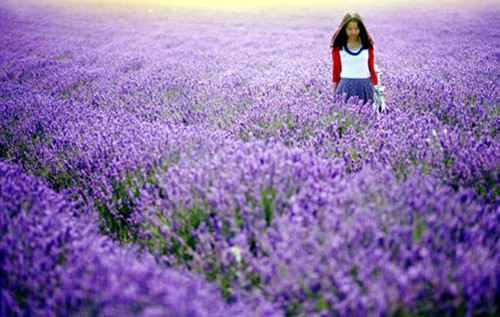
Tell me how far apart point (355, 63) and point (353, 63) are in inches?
0.8

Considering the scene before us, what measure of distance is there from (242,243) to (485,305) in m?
0.83

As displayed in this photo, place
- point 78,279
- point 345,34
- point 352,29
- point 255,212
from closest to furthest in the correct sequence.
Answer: point 78,279 < point 255,212 < point 352,29 < point 345,34

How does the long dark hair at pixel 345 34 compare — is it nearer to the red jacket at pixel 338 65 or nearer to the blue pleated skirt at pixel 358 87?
the red jacket at pixel 338 65

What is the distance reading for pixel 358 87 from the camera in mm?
3467

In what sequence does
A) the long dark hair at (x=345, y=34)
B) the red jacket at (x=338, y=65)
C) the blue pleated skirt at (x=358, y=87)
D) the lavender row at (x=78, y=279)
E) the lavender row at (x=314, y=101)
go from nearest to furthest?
the lavender row at (x=78, y=279)
the lavender row at (x=314, y=101)
the long dark hair at (x=345, y=34)
the red jacket at (x=338, y=65)
the blue pleated skirt at (x=358, y=87)

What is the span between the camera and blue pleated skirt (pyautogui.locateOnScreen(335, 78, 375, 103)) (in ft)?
11.3

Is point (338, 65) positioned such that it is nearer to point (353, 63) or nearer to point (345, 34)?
point (353, 63)

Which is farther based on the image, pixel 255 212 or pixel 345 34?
pixel 345 34

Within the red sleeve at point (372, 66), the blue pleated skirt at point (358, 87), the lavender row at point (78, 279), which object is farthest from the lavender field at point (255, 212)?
the red sleeve at point (372, 66)

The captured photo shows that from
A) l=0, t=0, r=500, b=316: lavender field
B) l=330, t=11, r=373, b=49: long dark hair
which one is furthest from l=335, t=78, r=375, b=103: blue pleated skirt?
l=330, t=11, r=373, b=49: long dark hair

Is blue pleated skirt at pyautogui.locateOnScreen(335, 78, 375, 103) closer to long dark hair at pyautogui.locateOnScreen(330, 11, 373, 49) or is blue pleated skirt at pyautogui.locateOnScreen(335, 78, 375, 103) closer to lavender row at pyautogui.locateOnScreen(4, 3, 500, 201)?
lavender row at pyautogui.locateOnScreen(4, 3, 500, 201)

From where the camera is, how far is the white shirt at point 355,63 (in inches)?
134

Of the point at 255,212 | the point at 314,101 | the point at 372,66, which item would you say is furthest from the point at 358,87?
the point at 255,212

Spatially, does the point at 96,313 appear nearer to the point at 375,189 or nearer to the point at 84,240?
the point at 84,240
